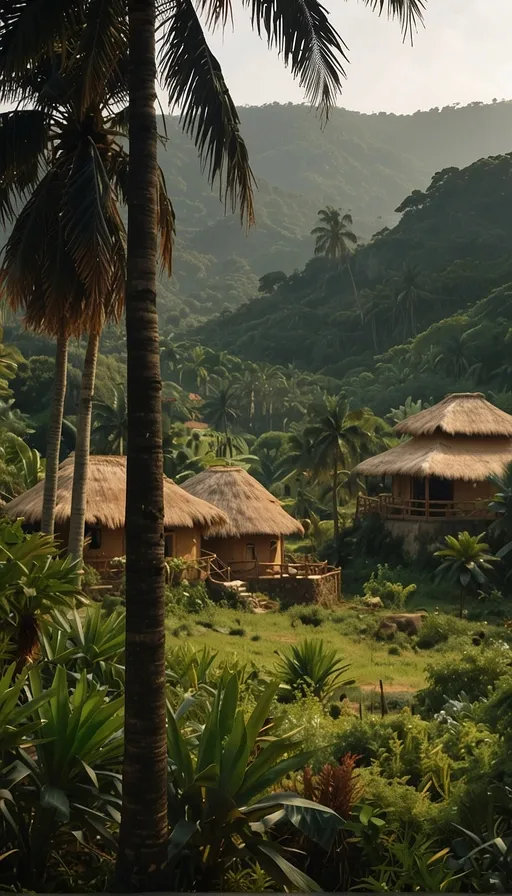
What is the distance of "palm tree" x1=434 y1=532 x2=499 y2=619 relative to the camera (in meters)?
31.0

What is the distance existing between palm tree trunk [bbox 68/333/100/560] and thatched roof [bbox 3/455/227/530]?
10.7 m

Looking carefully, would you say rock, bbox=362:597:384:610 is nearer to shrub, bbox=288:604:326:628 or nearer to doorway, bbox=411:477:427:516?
shrub, bbox=288:604:326:628

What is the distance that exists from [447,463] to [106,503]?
13791 mm

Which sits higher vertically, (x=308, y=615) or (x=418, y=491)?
(x=418, y=491)

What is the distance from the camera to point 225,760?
6707mm

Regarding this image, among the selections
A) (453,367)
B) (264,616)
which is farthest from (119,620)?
(453,367)

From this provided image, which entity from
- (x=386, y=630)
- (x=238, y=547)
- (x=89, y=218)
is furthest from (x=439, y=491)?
(x=89, y=218)

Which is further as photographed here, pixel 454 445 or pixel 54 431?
pixel 454 445

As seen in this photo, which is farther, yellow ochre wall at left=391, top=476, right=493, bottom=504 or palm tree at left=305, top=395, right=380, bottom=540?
palm tree at left=305, top=395, right=380, bottom=540

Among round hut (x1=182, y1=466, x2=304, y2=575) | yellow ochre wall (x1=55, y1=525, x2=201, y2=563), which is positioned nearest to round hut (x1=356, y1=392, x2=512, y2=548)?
round hut (x1=182, y1=466, x2=304, y2=575)

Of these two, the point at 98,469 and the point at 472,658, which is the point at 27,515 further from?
the point at 472,658

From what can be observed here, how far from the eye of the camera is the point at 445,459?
120 feet

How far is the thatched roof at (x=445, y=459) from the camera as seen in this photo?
118ft

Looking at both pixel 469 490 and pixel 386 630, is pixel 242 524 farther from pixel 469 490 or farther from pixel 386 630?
pixel 469 490
